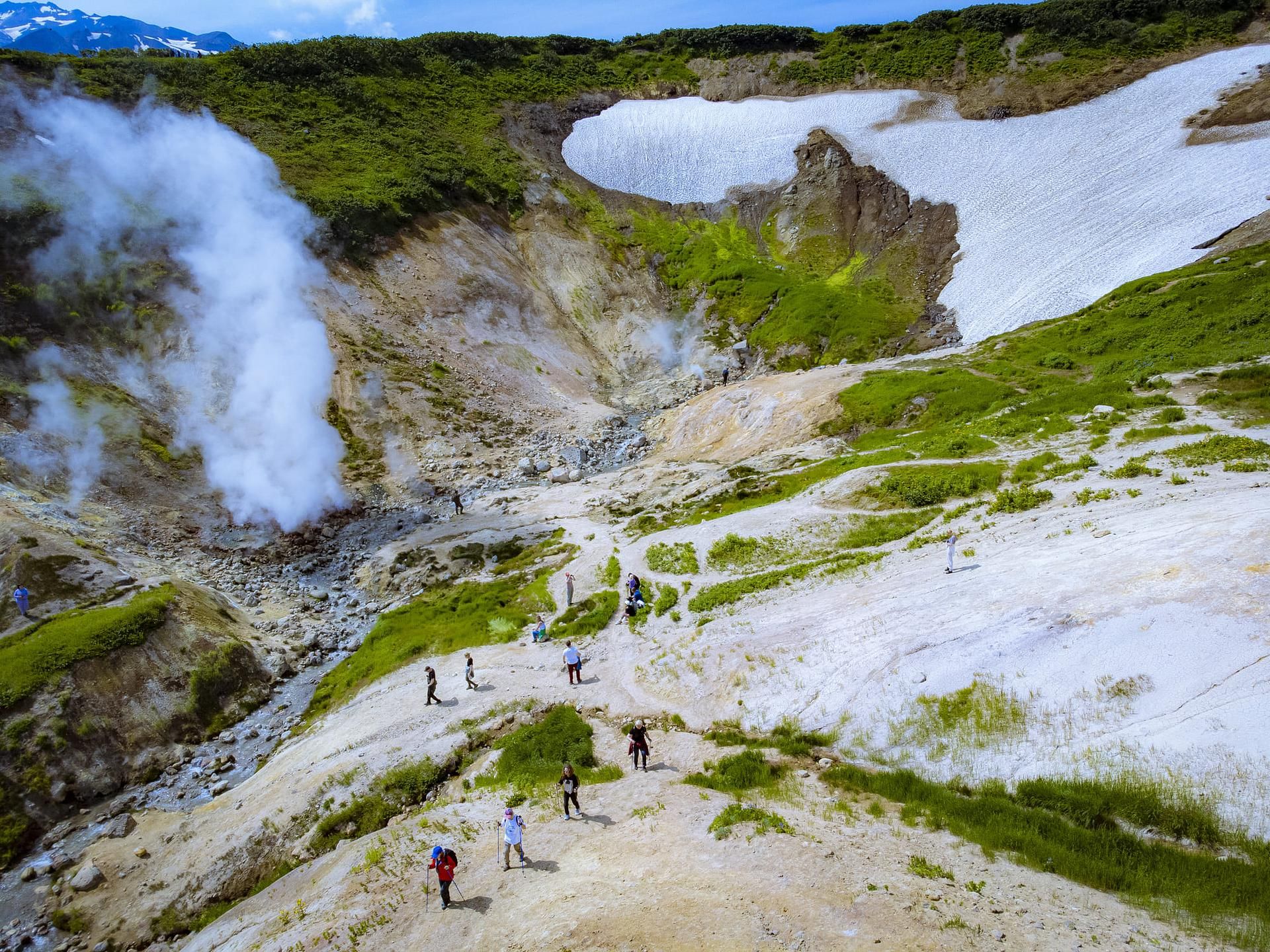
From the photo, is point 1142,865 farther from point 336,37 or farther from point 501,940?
point 336,37

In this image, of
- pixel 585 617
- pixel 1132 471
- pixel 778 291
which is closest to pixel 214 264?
pixel 585 617

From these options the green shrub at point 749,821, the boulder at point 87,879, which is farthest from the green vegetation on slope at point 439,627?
the green shrub at point 749,821

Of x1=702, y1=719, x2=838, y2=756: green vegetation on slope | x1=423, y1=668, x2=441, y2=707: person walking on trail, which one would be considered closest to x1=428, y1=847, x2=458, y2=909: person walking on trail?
x1=702, y1=719, x2=838, y2=756: green vegetation on slope

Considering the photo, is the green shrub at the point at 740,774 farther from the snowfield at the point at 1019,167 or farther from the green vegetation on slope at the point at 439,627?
the snowfield at the point at 1019,167

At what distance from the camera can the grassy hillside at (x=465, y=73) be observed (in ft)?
259

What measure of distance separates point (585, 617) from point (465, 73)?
4759 inches

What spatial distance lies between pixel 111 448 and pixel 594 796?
4670cm

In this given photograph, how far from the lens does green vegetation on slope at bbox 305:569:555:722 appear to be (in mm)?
35031

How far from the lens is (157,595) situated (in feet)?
117

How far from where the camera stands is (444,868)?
671 inches

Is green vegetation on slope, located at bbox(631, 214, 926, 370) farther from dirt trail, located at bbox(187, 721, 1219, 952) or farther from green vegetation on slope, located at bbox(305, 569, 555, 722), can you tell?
dirt trail, located at bbox(187, 721, 1219, 952)

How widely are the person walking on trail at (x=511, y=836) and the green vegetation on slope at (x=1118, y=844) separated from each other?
34.4 ft

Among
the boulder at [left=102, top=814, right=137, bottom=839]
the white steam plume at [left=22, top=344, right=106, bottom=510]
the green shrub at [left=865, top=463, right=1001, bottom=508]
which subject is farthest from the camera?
the white steam plume at [left=22, top=344, right=106, bottom=510]

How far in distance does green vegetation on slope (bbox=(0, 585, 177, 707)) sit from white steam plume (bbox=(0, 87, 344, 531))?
14772mm
